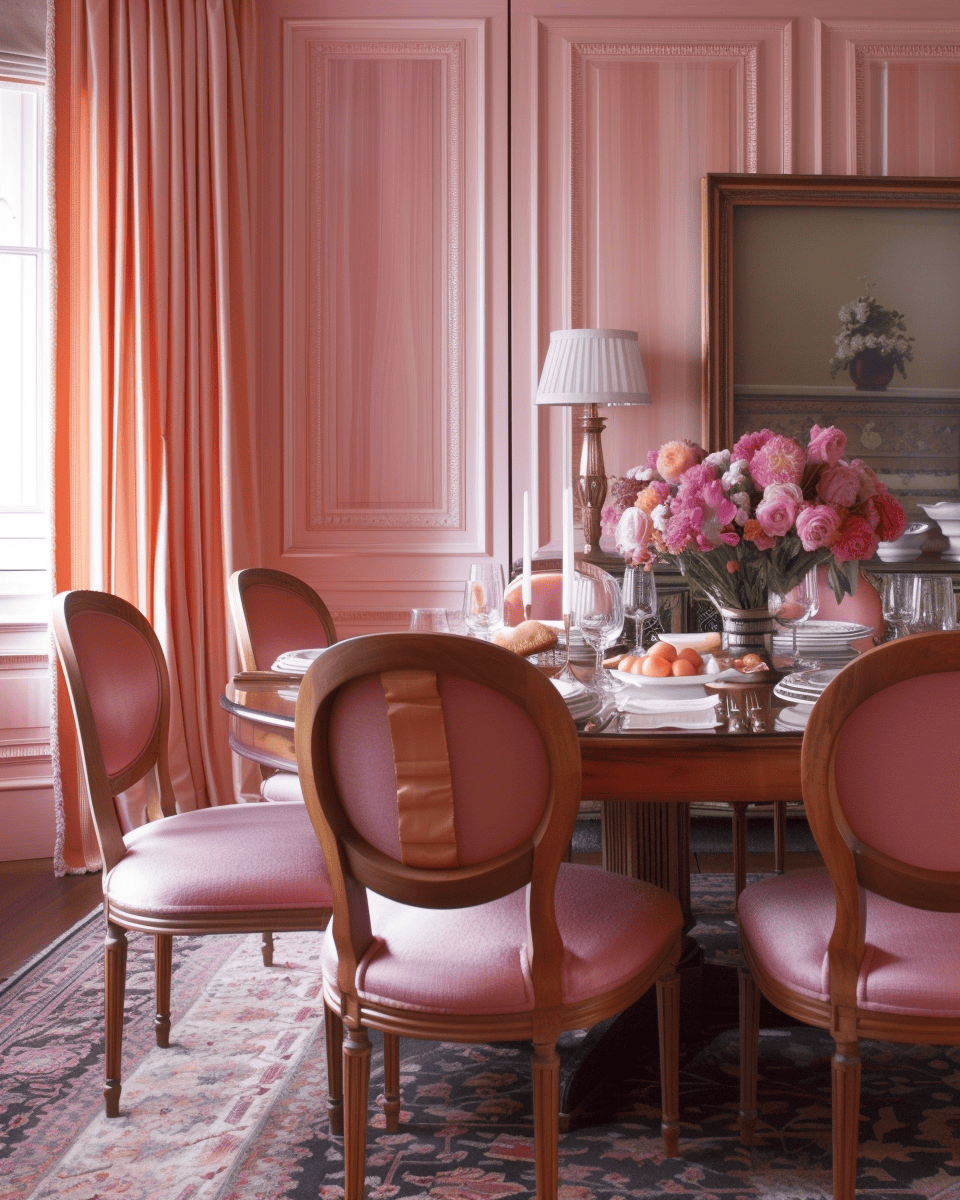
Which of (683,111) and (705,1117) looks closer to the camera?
(705,1117)

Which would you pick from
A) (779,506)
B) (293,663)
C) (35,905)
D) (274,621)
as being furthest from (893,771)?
(35,905)

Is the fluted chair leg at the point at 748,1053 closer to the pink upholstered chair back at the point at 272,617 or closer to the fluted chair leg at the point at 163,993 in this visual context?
the fluted chair leg at the point at 163,993

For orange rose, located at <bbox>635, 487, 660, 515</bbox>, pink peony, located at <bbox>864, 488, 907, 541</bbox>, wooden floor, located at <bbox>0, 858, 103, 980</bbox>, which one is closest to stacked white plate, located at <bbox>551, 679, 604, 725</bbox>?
orange rose, located at <bbox>635, 487, 660, 515</bbox>

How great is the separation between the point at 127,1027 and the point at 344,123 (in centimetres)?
313

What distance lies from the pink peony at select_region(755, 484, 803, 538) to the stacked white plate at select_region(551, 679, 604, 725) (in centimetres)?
51

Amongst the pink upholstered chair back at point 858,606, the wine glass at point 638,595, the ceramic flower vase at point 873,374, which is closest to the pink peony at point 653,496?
the wine glass at point 638,595

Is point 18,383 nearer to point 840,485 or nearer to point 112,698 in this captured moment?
point 112,698

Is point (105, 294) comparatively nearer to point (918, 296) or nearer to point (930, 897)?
point (918, 296)

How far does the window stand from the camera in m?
3.95

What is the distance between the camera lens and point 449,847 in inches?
58.4

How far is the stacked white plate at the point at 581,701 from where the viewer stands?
1728mm

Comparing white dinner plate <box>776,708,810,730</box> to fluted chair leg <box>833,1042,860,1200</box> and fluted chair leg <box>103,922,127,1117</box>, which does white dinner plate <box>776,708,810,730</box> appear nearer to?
fluted chair leg <box>833,1042,860,1200</box>

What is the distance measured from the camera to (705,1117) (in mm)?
1985

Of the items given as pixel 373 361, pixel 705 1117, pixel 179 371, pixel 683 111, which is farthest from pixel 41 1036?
pixel 683 111
